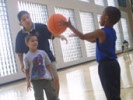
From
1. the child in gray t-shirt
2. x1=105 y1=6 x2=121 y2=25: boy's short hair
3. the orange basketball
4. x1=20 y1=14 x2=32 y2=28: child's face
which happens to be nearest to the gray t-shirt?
the child in gray t-shirt

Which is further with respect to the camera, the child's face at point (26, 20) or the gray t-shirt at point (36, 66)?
the child's face at point (26, 20)

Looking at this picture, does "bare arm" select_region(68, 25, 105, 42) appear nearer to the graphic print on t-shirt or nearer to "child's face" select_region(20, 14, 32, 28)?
the graphic print on t-shirt

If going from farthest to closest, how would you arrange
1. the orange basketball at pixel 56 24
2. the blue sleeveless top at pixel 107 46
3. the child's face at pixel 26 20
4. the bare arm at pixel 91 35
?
the child's face at pixel 26 20
the orange basketball at pixel 56 24
the blue sleeveless top at pixel 107 46
the bare arm at pixel 91 35

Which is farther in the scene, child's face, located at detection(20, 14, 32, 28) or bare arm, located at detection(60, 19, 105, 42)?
child's face, located at detection(20, 14, 32, 28)

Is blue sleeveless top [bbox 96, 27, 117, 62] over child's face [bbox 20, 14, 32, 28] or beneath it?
beneath

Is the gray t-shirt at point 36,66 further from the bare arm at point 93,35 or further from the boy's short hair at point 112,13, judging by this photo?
the boy's short hair at point 112,13

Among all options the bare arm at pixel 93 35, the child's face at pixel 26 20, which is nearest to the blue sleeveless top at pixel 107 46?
the bare arm at pixel 93 35

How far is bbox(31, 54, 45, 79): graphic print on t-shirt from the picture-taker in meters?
3.22

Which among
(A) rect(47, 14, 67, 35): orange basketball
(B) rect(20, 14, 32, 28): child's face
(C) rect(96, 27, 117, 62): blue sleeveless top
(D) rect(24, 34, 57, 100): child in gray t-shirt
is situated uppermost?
(B) rect(20, 14, 32, 28): child's face

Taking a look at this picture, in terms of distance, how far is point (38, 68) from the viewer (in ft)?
10.7

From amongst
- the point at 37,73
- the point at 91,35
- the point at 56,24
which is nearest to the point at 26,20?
the point at 56,24

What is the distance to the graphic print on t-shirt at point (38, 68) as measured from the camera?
322 centimetres

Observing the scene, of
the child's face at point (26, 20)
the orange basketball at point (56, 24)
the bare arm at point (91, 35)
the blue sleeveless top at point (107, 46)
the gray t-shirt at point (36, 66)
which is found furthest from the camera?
the child's face at point (26, 20)

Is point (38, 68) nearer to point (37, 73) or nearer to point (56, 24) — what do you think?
point (37, 73)
